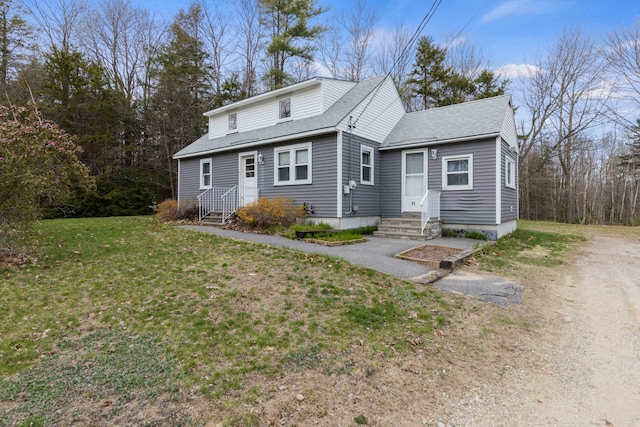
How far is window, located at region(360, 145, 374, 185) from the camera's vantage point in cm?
1178

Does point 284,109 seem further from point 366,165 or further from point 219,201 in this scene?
point 219,201

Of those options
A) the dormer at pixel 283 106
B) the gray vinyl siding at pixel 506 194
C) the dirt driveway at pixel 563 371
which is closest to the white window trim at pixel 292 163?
the dormer at pixel 283 106

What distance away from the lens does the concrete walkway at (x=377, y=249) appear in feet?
21.0

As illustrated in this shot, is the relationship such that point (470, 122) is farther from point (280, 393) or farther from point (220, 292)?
point (280, 393)

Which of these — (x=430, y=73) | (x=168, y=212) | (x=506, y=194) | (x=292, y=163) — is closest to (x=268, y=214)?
(x=292, y=163)

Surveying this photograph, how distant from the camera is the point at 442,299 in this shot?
4.90 meters

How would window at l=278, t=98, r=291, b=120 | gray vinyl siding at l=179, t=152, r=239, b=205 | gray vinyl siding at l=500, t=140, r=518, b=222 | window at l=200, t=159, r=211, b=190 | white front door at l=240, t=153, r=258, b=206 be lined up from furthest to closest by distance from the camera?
window at l=200, t=159, r=211, b=190, gray vinyl siding at l=179, t=152, r=239, b=205, window at l=278, t=98, r=291, b=120, white front door at l=240, t=153, r=258, b=206, gray vinyl siding at l=500, t=140, r=518, b=222

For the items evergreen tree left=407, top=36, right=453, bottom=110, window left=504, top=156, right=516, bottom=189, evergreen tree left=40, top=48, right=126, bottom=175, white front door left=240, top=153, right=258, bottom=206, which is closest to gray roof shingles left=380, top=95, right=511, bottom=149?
window left=504, top=156, right=516, bottom=189

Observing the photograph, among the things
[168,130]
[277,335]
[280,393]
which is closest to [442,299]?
[277,335]

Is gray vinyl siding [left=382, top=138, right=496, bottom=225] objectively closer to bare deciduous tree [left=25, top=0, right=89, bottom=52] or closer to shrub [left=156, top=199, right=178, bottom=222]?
A: shrub [left=156, top=199, right=178, bottom=222]

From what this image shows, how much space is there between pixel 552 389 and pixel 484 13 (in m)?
8.04

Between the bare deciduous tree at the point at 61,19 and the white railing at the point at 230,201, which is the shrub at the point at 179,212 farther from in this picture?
the bare deciduous tree at the point at 61,19

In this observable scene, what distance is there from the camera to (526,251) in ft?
31.0

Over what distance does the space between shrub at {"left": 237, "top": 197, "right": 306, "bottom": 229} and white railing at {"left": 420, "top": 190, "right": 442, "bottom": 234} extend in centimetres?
403
